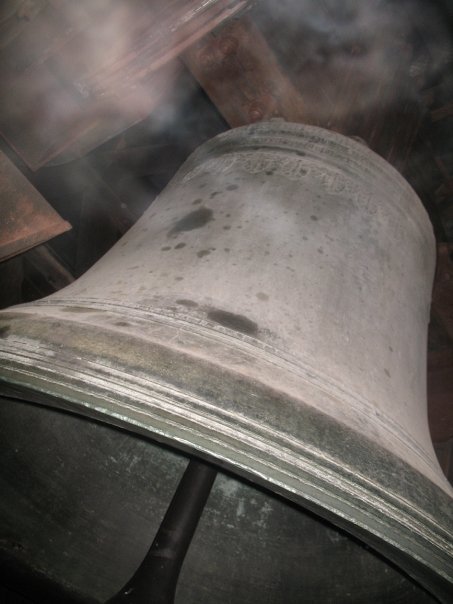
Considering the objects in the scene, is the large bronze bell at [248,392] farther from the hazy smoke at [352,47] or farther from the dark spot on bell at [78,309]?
the hazy smoke at [352,47]

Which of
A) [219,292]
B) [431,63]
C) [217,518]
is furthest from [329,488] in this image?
[431,63]

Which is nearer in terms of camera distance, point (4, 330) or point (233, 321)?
point (4, 330)

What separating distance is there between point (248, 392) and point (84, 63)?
3.49 ft

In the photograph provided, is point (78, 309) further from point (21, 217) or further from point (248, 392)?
point (21, 217)

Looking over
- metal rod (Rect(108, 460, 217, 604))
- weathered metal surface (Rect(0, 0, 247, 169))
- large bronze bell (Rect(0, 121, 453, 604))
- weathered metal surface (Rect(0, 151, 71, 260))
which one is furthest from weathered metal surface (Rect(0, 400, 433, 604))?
weathered metal surface (Rect(0, 0, 247, 169))

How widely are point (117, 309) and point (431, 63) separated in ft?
5.72

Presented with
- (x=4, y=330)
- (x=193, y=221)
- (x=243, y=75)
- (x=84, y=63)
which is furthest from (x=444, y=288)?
(x=4, y=330)

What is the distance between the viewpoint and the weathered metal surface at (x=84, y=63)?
3.87 feet

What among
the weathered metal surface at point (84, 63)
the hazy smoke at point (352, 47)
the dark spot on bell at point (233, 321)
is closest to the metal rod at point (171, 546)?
the dark spot on bell at point (233, 321)

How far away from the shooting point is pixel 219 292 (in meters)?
0.86

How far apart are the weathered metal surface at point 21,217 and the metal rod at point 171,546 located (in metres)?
0.72

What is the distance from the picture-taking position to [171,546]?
3.50 feet

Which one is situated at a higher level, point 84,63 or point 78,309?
point 84,63

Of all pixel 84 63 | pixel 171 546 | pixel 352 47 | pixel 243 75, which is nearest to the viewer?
pixel 171 546
